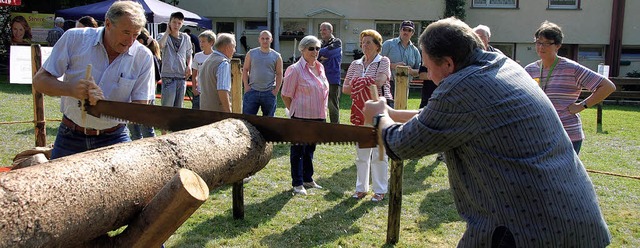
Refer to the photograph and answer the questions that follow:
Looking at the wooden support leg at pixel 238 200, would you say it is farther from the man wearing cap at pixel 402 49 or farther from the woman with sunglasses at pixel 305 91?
the man wearing cap at pixel 402 49

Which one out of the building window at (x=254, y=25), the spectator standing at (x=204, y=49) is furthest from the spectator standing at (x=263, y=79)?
the building window at (x=254, y=25)

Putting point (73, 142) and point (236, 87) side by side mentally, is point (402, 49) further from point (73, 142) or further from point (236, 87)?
point (73, 142)

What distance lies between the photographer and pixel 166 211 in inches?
99.8

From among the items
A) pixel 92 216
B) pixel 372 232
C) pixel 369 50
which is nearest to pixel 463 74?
pixel 92 216

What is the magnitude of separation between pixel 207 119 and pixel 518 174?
2233mm

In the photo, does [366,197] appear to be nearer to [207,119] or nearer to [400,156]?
[207,119]

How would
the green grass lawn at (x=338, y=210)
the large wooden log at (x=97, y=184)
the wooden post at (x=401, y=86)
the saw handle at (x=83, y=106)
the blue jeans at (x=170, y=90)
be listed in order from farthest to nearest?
1. the blue jeans at (x=170, y=90)
2. the green grass lawn at (x=338, y=210)
3. the wooden post at (x=401, y=86)
4. the saw handle at (x=83, y=106)
5. the large wooden log at (x=97, y=184)

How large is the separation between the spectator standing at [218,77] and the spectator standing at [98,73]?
220 centimetres

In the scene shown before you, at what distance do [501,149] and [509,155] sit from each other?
42mm

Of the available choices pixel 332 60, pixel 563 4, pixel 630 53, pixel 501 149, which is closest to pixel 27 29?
pixel 332 60

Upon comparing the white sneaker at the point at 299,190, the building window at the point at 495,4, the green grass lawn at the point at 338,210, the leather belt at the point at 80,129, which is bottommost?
the green grass lawn at the point at 338,210

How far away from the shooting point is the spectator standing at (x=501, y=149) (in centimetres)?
247

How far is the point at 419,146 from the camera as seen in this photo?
264 cm

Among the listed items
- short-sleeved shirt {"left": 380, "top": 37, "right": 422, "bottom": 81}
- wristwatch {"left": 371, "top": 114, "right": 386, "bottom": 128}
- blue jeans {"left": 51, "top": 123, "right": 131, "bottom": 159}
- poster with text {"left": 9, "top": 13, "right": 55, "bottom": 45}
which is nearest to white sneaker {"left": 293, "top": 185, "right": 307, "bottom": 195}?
short-sleeved shirt {"left": 380, "top": 37, "right": 422, "bottom": 81}
